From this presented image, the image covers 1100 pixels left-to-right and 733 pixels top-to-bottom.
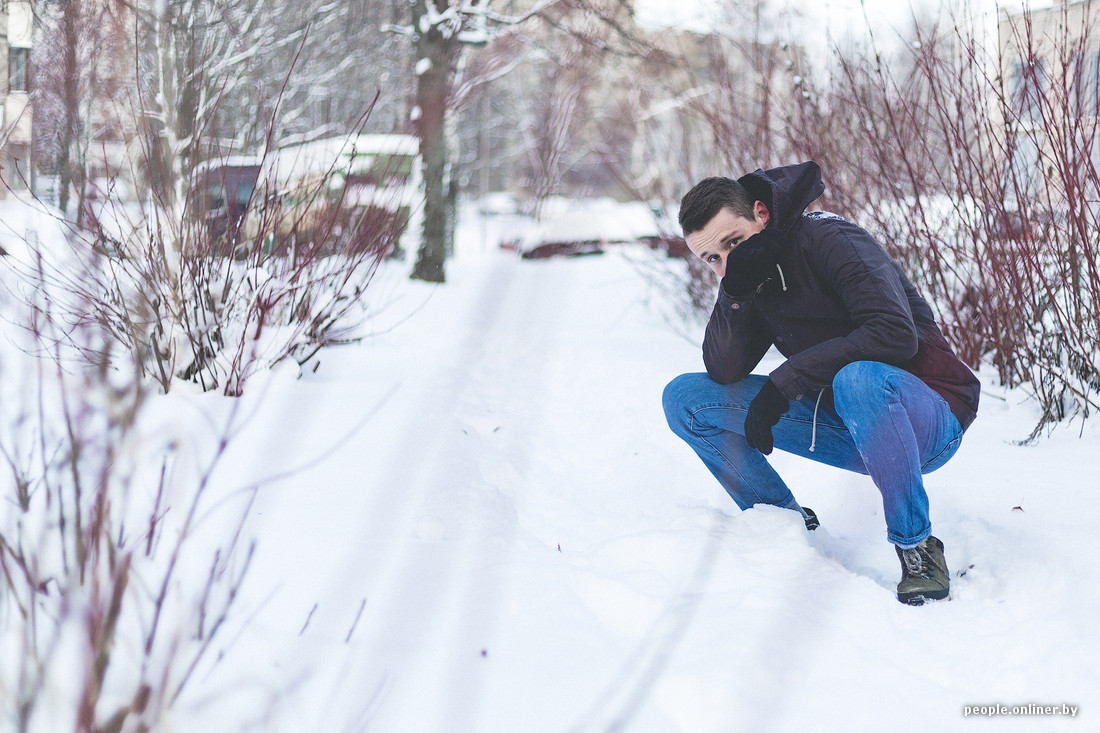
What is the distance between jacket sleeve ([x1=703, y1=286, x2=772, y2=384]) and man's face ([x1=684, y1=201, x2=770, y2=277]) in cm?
12

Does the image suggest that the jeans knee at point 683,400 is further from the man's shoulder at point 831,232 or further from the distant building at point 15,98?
the distant building at point 15,98

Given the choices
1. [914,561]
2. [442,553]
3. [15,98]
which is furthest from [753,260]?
[15,98]

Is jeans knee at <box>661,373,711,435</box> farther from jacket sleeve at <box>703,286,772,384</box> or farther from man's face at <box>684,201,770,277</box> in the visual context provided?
man's face at <box>684,201,770,277</box>

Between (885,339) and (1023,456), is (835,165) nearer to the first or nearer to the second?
(1023,456)

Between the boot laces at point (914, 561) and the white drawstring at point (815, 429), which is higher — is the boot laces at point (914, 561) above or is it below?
below

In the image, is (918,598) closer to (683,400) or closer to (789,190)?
(683,400)

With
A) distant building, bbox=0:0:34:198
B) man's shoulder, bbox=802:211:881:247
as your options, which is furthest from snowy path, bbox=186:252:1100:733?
distant building, bbox=0:0:34:198

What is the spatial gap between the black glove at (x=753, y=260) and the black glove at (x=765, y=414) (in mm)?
260

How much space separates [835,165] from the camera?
426cm

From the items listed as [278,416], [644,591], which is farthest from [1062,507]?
[278,416]

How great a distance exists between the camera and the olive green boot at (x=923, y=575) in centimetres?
199

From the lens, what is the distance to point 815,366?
7.00 feet

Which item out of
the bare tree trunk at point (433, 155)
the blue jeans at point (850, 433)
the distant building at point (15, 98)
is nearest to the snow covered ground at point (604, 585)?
the blue jeans at point (850, 433)

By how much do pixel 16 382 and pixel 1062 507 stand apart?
3.51 metres
